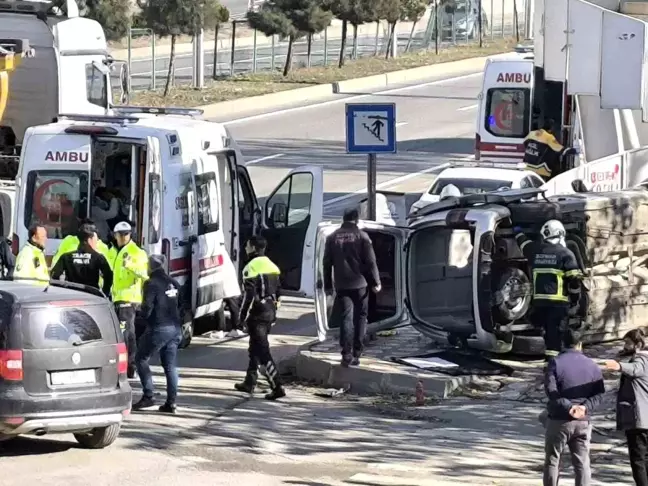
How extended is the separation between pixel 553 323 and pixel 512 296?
38.9 inches

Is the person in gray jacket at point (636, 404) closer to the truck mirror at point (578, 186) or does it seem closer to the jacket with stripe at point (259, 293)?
the jacket with stripe at point (259, 293)

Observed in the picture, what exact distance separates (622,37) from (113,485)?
9.61 metres

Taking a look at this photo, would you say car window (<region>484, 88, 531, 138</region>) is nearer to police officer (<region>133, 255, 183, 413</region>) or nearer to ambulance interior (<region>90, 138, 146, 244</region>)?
ambulance interior (<region>90, 138, 146, 244</region>)

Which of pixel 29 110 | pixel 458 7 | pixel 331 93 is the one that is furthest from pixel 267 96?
pixel 458 7

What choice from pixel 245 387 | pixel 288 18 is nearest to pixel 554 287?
pixel 245 387

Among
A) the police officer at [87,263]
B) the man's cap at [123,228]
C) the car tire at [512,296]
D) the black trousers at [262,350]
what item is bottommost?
the black trousers at [262,350]

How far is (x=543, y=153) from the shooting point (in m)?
22.0

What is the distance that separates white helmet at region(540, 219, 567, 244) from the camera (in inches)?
563

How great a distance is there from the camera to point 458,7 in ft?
185

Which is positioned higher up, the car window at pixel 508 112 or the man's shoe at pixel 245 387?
the car window at pixel 508 112

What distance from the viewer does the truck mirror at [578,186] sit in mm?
17594

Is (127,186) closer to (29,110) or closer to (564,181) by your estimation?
(564,181)

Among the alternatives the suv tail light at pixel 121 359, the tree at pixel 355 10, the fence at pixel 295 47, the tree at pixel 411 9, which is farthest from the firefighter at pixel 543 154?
the tree at pixel 411 9

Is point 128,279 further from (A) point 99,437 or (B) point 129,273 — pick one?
(A) point 99,437
